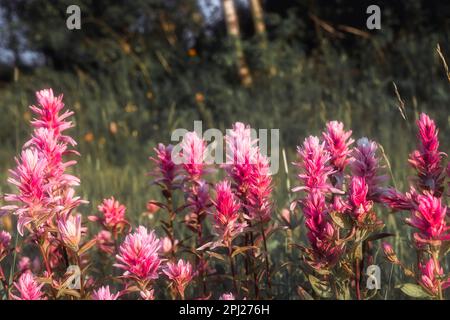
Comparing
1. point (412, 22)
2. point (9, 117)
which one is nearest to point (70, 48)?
point (9, 117)

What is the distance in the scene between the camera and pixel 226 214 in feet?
6.15

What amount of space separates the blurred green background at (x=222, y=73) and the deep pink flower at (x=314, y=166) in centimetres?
291

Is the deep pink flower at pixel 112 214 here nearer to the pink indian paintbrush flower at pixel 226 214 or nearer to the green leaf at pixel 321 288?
the pink indian paintbrush flower at pixel 226 214

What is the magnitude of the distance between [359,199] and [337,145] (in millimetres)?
233

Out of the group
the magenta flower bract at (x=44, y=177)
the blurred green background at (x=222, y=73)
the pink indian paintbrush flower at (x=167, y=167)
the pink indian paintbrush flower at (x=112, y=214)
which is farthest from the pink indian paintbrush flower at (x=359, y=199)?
the blurred green background at (x=222, y=73)

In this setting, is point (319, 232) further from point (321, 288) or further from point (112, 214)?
point (112, 214)

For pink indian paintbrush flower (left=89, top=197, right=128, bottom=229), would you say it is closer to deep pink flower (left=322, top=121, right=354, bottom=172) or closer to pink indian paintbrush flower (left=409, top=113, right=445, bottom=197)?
deep pink flower (left=322, top=121, right=354, bottom=172)

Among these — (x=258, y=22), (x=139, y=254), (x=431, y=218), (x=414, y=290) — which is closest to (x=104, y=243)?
(x=139, y=254)

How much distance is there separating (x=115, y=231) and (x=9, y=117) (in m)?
7.87

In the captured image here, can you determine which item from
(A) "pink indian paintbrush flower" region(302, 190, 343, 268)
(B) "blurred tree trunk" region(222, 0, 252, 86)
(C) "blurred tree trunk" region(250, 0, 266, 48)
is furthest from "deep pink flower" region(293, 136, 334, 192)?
(C) "blurred tree trunk" region(250, 0, 266, 48)

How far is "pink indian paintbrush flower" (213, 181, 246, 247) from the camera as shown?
185 cm

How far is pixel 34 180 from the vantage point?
5.97ft

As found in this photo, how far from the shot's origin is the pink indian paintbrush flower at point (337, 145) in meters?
1.96

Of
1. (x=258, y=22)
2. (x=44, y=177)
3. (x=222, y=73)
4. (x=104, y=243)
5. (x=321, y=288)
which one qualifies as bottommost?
(x=321, y=288)
